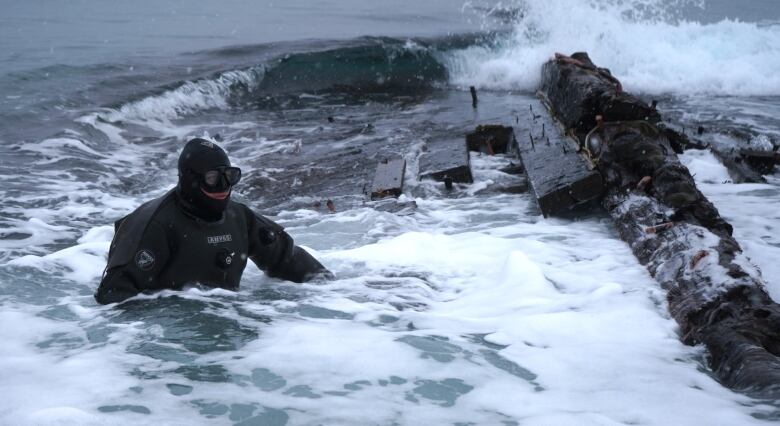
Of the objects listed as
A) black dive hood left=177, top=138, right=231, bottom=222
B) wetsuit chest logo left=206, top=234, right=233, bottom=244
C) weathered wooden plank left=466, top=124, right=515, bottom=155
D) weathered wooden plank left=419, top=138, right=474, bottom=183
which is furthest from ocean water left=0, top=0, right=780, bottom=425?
black dive hood left=177, top=138, right=231, bottom=222

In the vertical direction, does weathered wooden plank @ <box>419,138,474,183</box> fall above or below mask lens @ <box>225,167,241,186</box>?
below

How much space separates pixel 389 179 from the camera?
9.73 metres

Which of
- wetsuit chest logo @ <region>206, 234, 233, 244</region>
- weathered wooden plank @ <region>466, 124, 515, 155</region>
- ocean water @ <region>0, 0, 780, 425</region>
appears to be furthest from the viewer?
weathered wooden plank @ <region>466, 124, 515, 155</region>

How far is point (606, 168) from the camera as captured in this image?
8.21 metres

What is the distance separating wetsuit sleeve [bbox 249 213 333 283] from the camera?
5.88 m

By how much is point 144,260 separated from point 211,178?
70 centimetres

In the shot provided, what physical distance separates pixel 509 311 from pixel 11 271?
13.0 ft

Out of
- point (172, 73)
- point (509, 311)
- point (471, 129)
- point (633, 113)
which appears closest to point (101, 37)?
point (172, 73)

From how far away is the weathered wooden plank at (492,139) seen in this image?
1209cm

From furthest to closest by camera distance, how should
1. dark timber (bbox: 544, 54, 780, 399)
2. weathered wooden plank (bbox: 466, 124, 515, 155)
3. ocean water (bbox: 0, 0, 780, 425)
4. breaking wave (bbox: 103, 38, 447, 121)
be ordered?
breaking wave (bbox: 103, 38, 447, 121) < weathered wooden plank (bbox: 466, 124, 515, 155) < dark timber (bbox: 544, 54, 780, 399) < ocean water (bbox: 0, 0, 780, 425)

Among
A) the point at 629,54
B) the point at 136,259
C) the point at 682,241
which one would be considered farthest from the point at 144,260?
the point at 629,54

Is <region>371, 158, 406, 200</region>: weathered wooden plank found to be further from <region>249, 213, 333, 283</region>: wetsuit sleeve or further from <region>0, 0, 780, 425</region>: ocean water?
<region>249, 213, 333, 283</region>: wetsuit sleeve

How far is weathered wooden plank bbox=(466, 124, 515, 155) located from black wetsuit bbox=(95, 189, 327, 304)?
6797mm

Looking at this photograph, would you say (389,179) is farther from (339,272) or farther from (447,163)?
(339,272)
